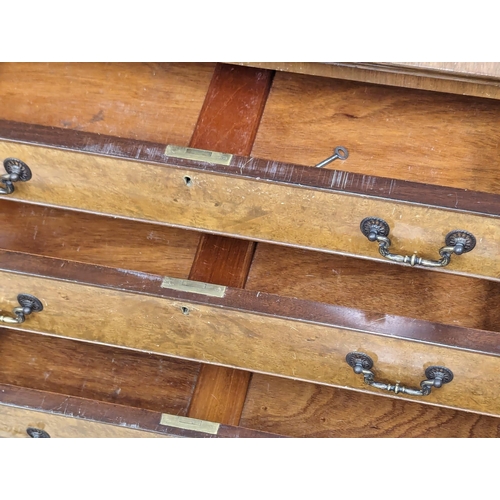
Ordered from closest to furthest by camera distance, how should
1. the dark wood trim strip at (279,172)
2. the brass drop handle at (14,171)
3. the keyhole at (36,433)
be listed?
the dark wood trim strip at (279,172) < the brass drop handle at (14,171) < the keyhole at (36,433)

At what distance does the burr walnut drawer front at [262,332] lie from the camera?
960 millimetres

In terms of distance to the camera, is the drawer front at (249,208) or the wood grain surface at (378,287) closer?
the drawer front at (249,208)

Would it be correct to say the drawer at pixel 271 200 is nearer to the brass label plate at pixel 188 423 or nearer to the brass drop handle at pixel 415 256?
the brass drop handle at pixel 415 256

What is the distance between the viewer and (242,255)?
1147 millimetres

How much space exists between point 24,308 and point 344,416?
0.39m

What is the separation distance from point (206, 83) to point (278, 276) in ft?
0.83

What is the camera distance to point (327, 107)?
1.16 metres

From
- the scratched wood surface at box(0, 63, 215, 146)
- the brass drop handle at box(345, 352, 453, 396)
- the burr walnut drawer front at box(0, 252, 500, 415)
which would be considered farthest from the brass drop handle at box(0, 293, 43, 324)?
the brass drop handle at box(345, 352, 453, 396)

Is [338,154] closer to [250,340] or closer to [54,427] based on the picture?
[250,340]

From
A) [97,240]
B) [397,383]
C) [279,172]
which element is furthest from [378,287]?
[97,240]

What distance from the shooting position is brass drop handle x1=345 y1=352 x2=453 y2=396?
3.25ft

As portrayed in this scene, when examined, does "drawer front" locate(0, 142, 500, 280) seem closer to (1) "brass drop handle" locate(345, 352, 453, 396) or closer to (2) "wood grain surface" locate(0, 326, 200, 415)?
(1) "brass drop handle" locate(345, 352, 453, 396)

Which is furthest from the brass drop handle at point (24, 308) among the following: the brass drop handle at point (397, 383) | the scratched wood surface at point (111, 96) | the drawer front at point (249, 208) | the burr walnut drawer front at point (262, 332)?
the brass drop handle at point (397, 383)

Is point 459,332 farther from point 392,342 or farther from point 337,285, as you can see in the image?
point 337,285
